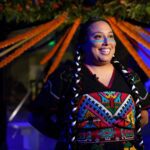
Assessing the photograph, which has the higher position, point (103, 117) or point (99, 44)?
point (99, 44)

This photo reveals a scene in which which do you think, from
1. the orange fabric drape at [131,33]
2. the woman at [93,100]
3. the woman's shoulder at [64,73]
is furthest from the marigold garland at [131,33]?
the woman's shoulder at [64,73]

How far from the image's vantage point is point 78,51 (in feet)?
8.57

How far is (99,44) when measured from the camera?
251 centimetres

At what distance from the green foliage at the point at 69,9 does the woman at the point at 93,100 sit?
478mm

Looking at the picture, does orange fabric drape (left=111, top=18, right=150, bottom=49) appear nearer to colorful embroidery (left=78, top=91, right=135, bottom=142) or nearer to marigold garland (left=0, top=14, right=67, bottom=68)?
marigold garland (left=0, top=14, right=67, bottom=68)

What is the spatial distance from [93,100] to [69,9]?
2.94 ft

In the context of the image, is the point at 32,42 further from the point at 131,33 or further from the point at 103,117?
the point at 103,117

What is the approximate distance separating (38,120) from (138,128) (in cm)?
59

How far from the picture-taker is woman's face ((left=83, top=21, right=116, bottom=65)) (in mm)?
2504

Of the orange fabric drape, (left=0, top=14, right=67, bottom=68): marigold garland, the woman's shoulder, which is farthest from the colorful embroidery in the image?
(left=0, top=14, right=67, bottom=68): marigold garland

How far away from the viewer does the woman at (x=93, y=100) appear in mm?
2396

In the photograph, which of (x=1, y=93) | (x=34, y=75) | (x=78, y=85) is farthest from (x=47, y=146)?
(x=34, y=75)

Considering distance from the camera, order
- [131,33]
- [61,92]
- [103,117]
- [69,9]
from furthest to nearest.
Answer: [69,9] < [131,33] < [61,92] < [103,117]

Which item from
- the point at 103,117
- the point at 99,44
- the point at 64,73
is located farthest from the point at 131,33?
the point at 103,117
